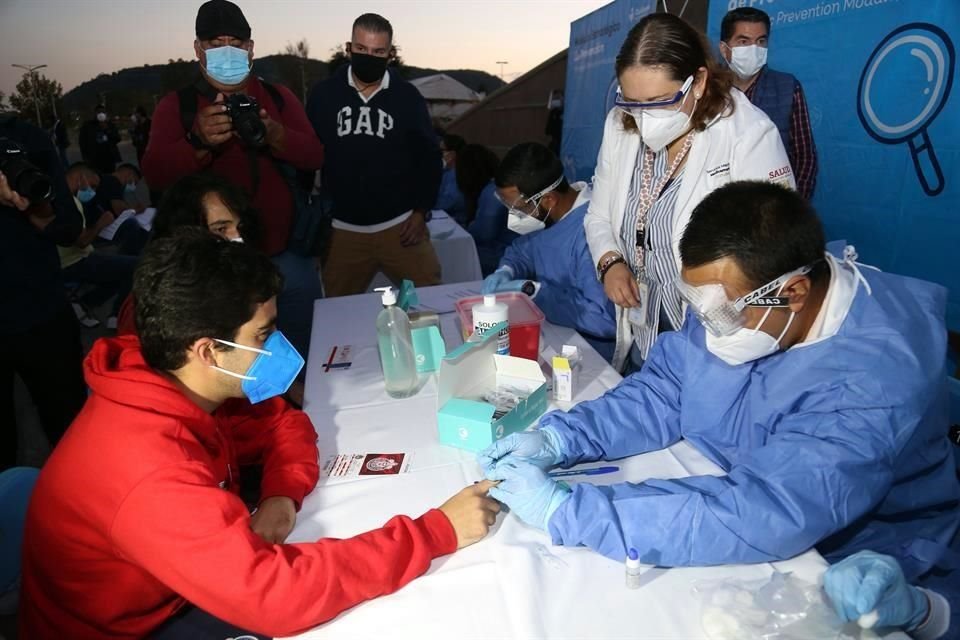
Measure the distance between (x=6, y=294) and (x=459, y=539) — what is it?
6.49 ft

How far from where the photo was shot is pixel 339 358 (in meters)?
2.01

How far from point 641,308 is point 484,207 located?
271 centimetres

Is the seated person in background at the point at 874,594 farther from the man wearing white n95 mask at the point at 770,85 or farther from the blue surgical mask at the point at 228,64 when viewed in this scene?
the blue surgical mask at the point at 228,64

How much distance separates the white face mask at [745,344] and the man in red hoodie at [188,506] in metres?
0.60

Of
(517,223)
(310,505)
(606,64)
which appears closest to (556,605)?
(310,505)

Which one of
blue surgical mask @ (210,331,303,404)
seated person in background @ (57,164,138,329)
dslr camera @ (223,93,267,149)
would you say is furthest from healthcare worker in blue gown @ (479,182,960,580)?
seated person in background @ (57,164,138,329)

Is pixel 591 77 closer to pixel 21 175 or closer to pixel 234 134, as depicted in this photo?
pixel 234 134

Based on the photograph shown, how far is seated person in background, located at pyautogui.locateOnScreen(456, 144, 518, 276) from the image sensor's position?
4.51m

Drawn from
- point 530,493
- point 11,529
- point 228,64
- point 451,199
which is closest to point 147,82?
point 451,199

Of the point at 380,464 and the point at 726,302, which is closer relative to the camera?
the point at 726,302

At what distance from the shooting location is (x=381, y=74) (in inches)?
114

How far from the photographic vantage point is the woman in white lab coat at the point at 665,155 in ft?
5.82

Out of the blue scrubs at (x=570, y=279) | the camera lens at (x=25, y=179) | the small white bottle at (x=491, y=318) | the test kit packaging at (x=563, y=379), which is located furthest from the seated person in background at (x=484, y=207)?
the camera lens at (x=25, y=179)

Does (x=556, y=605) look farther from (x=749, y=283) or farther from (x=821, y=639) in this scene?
(x=749, y=283)
